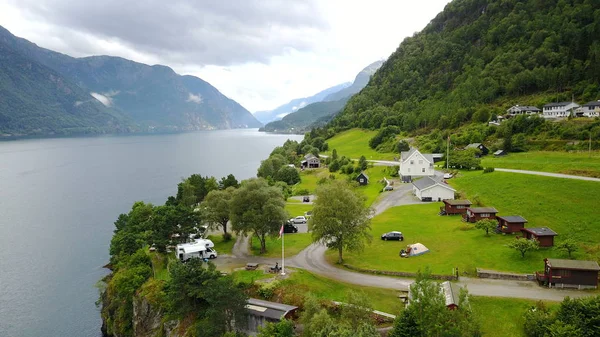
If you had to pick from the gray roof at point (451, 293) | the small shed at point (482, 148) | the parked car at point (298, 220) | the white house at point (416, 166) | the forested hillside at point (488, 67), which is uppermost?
the forested hillside at point (488, 67)

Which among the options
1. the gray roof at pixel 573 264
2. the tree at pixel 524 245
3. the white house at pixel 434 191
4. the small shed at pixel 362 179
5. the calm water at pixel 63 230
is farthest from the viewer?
the small shed at pixel 362 179

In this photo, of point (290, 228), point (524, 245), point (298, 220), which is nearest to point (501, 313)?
point (524, 245)

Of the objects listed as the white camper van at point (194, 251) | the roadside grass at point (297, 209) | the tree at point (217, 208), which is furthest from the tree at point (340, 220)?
the roadside grass at point (297, 209)

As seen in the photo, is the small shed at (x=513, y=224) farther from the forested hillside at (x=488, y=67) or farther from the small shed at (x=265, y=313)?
the forested hillside at (x=488, y=67)

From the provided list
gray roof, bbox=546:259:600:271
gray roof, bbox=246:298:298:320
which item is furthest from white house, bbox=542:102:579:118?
gray roof, bbox=246:298:298:320

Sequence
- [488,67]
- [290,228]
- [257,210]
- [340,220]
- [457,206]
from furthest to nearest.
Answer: [488,67] < [290,228] < [457,206] < [257,210] < [340,220]

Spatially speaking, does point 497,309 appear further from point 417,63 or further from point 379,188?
point 417,63

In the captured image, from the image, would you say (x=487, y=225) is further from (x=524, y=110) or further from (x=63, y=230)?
(x=63, y=230)
